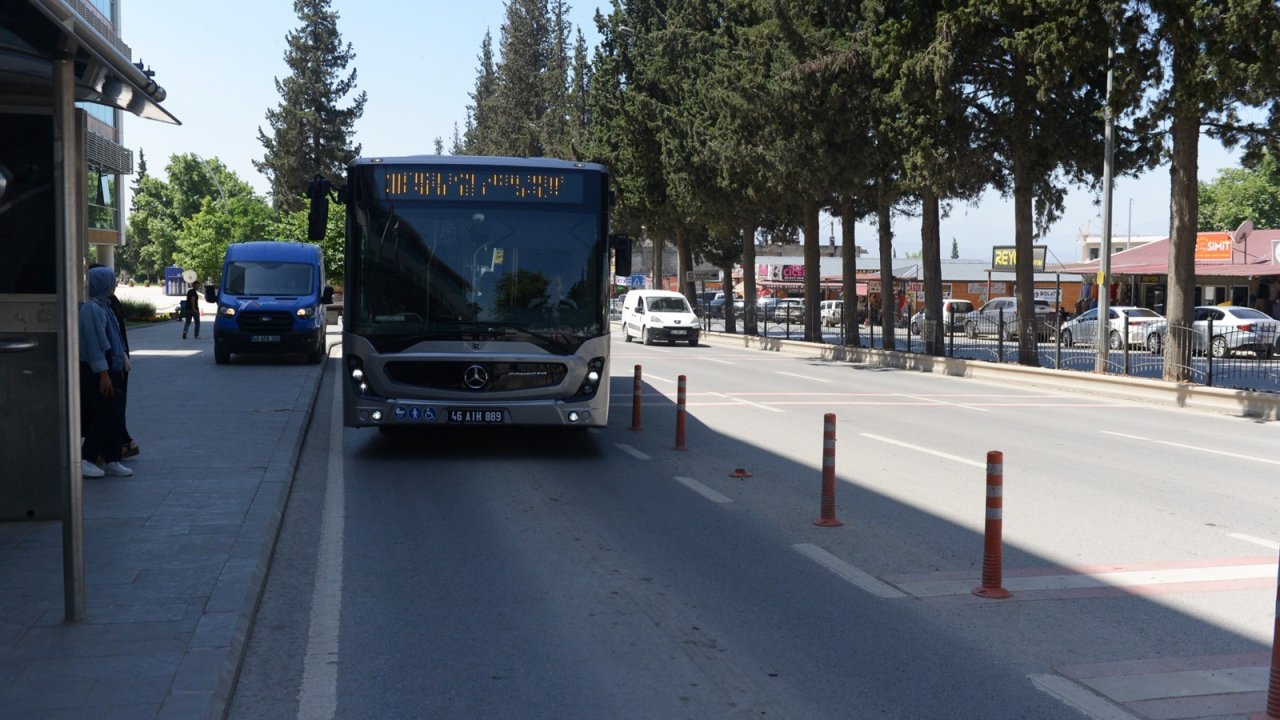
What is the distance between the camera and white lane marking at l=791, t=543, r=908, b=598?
706 centimetres

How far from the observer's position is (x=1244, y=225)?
41656mm

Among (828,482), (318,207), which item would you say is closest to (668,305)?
(318,207)

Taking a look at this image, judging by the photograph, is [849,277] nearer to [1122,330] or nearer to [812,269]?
[812,269]

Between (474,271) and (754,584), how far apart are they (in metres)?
5.90

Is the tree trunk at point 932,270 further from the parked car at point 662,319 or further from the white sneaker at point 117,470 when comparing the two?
the white sneaker at point 117,470

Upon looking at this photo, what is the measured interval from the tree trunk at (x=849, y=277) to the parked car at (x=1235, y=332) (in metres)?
9.71

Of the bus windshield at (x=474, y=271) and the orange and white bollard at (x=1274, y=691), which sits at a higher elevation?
the bus windshield at (x=474, y=271)

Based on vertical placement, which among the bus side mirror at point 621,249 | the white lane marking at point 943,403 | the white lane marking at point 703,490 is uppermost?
the bus side mirror at point 621,249

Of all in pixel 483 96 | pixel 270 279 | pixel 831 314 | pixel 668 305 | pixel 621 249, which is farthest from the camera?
pixel 483 96

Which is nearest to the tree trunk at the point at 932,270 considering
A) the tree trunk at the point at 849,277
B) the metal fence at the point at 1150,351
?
the metal fence at the point at 1150,351

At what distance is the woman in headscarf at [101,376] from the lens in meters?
9.80

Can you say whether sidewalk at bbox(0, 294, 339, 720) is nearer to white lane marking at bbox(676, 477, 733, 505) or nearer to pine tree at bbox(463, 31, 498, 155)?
white lane marking at bbox(676, 477, 733, 505)

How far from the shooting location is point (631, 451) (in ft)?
43.9

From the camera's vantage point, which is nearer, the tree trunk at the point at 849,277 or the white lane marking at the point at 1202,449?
the white lane marking at the point at 1202,449
